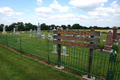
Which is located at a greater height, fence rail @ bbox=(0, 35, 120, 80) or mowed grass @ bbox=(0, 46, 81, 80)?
fence rail @ bbox=(0, 35, 120, 80)

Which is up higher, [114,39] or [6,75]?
[114,39]

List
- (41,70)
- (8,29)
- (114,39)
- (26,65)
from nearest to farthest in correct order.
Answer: (41,70) → (26,65) → (114,39) → (8,29)

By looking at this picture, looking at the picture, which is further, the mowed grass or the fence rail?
the mowed grass

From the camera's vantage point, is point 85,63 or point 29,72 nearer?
point 29,72

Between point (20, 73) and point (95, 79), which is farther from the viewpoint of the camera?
point (20, 73)

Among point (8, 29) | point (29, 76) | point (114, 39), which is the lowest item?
point (29, 76)

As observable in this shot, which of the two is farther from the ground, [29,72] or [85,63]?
[85,63]

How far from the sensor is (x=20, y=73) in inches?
182

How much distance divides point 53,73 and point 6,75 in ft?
7.56

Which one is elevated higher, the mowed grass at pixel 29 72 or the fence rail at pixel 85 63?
the fence rail at pixel 85 63

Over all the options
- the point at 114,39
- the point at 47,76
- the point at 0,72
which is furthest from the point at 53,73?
the point at 114,39

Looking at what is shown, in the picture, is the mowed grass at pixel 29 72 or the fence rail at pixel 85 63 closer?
the fence rail at pixel 85 63

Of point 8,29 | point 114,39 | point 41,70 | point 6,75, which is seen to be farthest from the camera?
point 8,29

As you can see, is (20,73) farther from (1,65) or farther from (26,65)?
(1,65)
